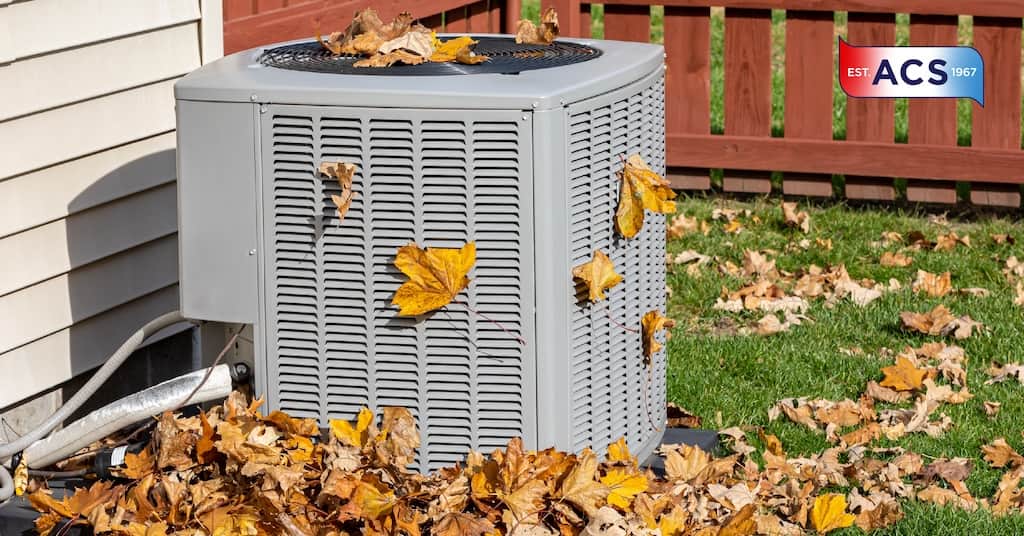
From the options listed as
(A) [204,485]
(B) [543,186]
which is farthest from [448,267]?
(A) [204,485]

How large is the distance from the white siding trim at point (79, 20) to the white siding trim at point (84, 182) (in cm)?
32

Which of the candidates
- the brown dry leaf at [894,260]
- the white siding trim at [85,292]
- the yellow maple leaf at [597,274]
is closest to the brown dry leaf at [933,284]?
the brown dry leaf at [894,260]

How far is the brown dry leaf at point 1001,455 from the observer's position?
411 cm

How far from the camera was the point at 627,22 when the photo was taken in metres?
7.62

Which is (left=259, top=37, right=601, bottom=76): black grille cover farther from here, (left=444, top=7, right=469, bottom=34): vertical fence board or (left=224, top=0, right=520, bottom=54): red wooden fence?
(left=444, top=7, right=469, bottom=34): vertical fence board

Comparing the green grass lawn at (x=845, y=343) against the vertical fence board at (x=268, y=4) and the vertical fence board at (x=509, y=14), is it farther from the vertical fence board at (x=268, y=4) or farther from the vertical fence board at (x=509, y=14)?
the vertical fence board at (x=268, y=4)

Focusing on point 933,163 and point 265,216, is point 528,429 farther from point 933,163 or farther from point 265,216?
point 933,163

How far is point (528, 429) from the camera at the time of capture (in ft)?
10.9

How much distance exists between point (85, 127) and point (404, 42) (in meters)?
0.99

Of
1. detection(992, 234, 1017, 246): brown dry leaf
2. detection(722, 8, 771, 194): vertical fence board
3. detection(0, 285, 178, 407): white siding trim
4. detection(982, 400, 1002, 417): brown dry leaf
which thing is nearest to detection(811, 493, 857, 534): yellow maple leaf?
detection(982, 400, 1002, 417): brown dry leaf

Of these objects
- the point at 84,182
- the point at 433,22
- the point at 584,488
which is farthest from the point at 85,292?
the point at 433,22

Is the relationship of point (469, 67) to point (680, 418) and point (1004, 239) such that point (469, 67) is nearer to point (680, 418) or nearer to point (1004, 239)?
point (680, 418)

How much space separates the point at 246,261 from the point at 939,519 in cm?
177

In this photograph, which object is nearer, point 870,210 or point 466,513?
point 466,513
